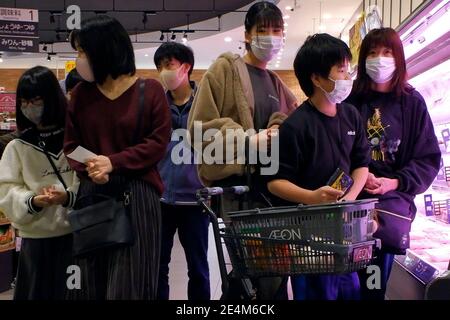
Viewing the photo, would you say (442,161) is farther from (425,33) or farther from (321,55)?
(321,55)

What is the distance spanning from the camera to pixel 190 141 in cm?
207

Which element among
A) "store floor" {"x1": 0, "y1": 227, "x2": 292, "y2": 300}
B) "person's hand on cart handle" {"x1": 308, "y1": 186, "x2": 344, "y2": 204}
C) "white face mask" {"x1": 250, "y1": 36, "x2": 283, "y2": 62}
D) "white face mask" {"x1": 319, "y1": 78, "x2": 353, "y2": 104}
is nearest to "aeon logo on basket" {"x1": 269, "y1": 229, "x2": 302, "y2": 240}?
"person's hand on cart handle" {"x1": 308, "y1": 186, "x2": 344, "y2": 204}

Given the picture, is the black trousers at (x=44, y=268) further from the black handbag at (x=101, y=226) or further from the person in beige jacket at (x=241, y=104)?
the person in beige jacket at (x=241, y=104)

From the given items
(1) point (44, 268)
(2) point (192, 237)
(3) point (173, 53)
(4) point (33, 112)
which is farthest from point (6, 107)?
(1) point (44, 268)

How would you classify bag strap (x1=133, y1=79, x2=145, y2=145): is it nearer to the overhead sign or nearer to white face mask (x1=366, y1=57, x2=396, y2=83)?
white face mask (x1=366, y1=57, x2=396, y2=83)

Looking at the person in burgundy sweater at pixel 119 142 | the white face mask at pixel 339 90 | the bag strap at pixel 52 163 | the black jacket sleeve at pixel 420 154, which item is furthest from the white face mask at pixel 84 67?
the black jacket sleeve at pixel 420 154

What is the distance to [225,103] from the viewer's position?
2041 mm

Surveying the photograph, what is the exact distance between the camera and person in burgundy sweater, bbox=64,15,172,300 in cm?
175

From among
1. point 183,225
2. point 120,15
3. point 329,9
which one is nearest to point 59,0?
point 120,15

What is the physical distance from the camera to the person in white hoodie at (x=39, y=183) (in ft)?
6.72

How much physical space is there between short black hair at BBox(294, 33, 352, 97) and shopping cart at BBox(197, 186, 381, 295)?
0.59m

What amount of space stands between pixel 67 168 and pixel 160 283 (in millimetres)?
1009

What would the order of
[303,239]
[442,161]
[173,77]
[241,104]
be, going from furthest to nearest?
1. [442,161]
2. [173,77]
3. [241,104]
4. [303,239]

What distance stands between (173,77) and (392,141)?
1326 millimetres
